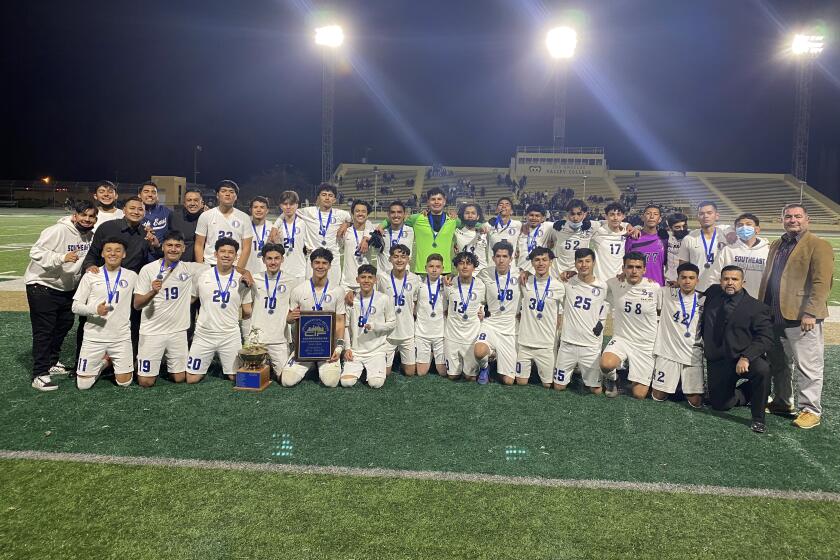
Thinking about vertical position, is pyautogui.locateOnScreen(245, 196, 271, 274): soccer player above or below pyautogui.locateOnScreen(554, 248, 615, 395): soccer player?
above

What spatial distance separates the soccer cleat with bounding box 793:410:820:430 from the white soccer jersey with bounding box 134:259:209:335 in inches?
227

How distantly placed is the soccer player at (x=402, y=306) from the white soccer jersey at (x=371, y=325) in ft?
0.60

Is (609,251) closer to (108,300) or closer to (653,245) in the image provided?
(653,245)

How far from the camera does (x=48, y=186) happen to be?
4691 centimetres

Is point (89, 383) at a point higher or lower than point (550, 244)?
lower

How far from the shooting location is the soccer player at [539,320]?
19.6 feet

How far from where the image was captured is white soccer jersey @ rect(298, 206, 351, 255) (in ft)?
24.0

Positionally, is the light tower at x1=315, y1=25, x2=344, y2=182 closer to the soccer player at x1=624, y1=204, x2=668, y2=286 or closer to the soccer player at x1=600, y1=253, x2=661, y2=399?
the soccer player at x1=624, y1=204, x2=668, y2=286

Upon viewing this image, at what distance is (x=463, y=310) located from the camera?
6242 millimetres

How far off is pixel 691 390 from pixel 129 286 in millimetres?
5522

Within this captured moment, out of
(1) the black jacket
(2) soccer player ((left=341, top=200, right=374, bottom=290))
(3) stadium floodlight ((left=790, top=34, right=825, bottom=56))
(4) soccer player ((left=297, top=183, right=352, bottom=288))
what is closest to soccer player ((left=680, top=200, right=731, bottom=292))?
(1) the black jacket

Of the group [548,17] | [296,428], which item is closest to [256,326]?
[296,428]

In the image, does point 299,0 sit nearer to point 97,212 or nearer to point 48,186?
point 48,186

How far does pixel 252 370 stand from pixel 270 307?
771mm
